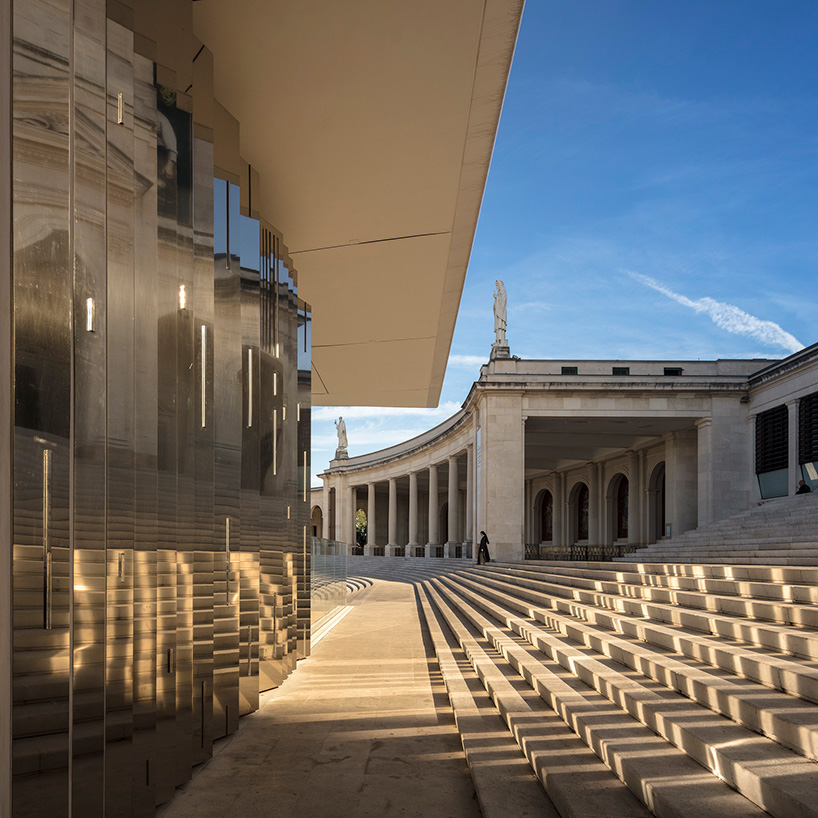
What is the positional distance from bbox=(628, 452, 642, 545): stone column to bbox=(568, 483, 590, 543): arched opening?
9327 mm

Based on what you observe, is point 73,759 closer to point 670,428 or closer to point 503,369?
point 503,369

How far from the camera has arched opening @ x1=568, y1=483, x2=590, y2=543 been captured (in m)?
48.1

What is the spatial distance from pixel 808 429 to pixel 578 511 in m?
24.7

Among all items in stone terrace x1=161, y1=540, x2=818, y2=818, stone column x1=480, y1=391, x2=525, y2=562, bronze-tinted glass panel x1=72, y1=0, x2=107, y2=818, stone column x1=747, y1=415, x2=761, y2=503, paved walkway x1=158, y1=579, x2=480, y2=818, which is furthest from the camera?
stone column x1=480, y1=391, x2=525, y2=562

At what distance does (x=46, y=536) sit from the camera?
3068 millimetres

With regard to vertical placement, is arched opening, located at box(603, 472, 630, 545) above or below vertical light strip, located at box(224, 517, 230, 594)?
below

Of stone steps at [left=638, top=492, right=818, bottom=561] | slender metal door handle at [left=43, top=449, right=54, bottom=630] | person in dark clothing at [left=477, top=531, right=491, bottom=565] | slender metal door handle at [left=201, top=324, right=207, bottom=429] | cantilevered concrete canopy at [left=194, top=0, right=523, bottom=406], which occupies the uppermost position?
cantilevered concrete canopy at [left=194, top=0, right=523, bottom=406]

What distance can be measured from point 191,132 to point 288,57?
102 cm

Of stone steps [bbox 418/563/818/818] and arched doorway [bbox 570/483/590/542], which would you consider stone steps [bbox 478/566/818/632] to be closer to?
stone steps [bbox 418/563/818/818]

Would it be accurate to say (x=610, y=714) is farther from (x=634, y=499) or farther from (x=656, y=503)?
(x=634, y=499)

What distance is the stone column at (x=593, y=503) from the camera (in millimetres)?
43344

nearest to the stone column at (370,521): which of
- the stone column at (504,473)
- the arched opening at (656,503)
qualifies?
the arched opening at (656,503)

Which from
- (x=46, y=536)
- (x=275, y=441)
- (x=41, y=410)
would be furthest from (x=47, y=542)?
(x=275, y=441)

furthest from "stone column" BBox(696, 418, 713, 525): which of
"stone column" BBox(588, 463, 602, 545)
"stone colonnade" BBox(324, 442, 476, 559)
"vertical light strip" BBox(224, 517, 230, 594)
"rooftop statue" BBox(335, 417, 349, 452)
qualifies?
"rooftop statue" BBox(335, 417, 349, 452)
